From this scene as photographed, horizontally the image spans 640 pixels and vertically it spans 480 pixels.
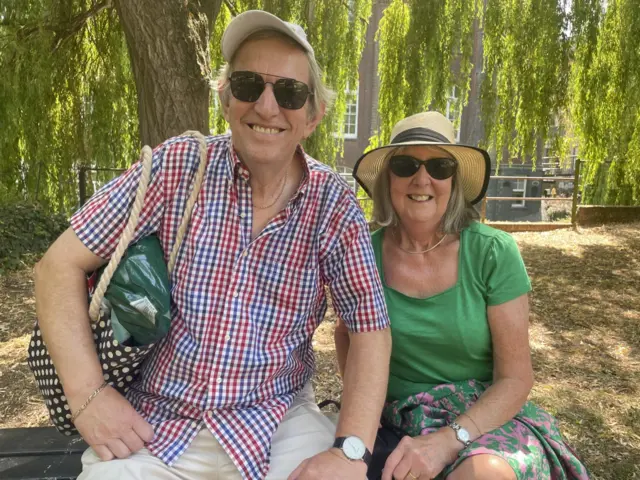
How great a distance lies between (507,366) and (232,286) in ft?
3.05

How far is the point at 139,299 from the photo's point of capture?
1.61 meters

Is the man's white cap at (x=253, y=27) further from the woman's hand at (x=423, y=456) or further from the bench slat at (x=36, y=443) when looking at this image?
the bench slat at (x=36, y=443)

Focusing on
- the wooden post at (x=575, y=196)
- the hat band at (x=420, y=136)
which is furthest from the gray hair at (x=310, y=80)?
the wooden post at (x=575, y=196)

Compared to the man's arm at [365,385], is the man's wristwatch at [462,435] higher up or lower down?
lower down

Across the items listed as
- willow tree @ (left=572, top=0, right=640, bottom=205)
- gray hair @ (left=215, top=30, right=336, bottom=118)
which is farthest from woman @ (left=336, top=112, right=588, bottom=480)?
willow tree @ (left=572, top=0, right=640, bottom=205)

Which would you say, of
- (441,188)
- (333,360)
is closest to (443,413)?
(441,188)

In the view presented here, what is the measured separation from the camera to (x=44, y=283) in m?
1.69

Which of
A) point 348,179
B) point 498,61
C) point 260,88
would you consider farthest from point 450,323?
point 348,179

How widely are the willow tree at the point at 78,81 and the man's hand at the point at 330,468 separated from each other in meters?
3.39

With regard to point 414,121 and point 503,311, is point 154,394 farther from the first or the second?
point 414,121

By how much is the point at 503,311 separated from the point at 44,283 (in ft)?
4.58

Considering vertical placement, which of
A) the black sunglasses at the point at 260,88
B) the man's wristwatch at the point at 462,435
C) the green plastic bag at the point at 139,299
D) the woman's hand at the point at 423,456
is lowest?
the woman's hand at the point at 423,456

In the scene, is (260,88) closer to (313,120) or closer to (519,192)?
(313,120)

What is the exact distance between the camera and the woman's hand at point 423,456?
1.75 m
